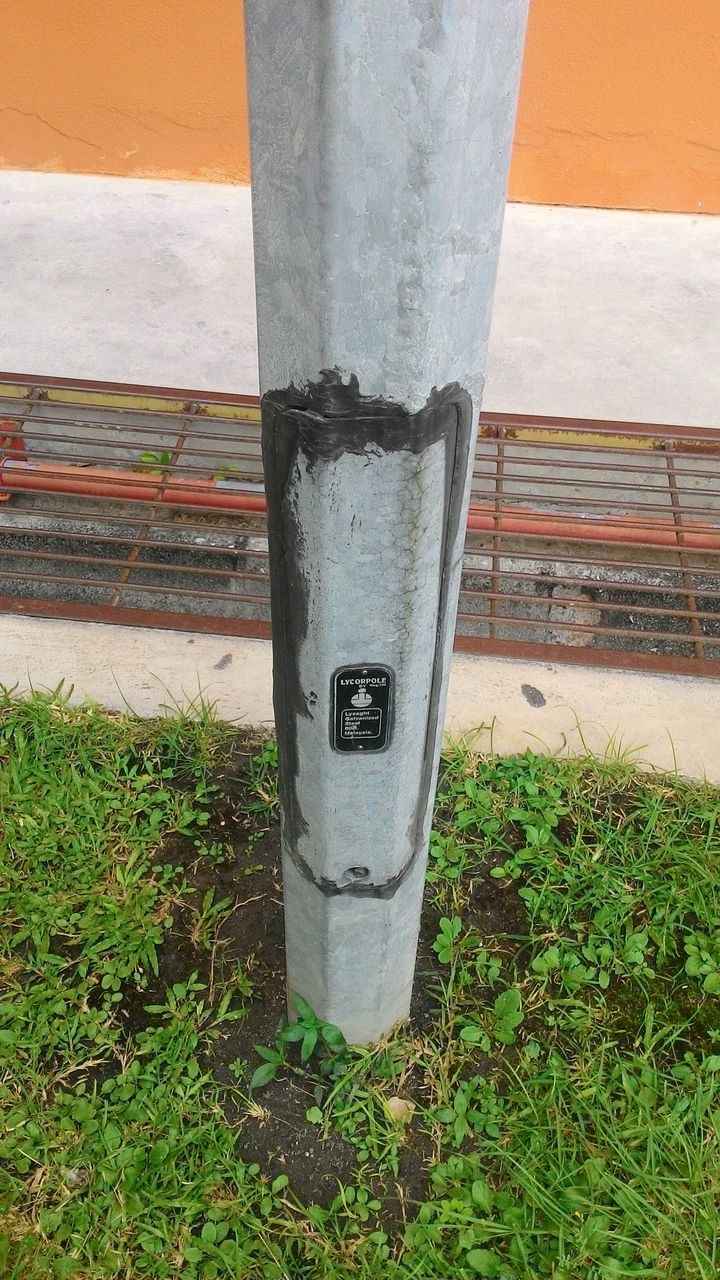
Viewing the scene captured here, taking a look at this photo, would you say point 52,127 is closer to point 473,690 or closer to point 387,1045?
point 473,690

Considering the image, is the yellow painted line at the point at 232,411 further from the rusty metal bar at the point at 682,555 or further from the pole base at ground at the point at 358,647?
the pole base at ground at the point at 358,647

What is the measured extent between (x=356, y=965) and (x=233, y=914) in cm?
52

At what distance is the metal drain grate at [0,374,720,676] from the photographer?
261 cm

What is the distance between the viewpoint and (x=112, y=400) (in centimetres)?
320

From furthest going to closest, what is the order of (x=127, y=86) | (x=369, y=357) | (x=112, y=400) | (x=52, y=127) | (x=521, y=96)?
(x=52, y=127) → (x=127, y=86) → (x=521, y=96) → (x=112, y=400) → (x=369, y=357)

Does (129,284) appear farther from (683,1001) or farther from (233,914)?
(683,1001)

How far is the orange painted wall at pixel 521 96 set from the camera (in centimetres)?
366

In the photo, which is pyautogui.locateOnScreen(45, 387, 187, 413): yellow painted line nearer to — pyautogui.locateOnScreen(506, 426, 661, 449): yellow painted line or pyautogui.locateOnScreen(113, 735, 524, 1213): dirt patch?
pyautogui.locateOnScreen(506, 426, 661, 449): yellow painted line

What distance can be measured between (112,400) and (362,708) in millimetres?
2393

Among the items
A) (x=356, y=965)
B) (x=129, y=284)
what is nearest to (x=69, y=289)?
(x=129, y=284)

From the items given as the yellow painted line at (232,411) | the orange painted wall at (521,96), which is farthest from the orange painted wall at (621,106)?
the yellow painted line at (232,411)

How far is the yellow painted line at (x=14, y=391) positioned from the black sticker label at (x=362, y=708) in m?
2.50

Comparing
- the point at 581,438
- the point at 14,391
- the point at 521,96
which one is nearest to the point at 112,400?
the point at 14,391

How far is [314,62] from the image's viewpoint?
73 cm
